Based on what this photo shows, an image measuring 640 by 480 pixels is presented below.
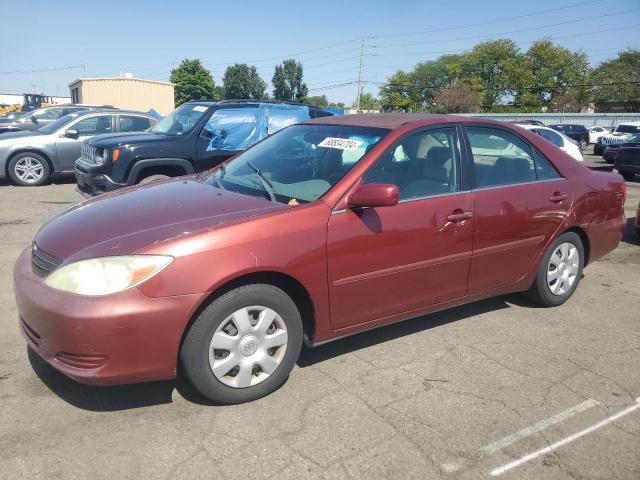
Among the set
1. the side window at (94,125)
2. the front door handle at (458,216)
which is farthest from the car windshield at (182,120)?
the front door handle at (458,216)

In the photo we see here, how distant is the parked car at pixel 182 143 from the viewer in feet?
23.9

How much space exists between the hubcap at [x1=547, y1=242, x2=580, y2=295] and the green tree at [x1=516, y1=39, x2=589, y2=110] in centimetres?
8512

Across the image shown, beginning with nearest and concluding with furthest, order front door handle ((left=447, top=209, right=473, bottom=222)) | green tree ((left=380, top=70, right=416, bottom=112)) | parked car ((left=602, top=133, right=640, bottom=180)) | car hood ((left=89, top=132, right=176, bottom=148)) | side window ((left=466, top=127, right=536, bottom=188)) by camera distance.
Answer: front door handle ((left=447, top=209, right=473, bottom=222)) → side window ((left=466, top=127, right=536, bottom=188)) → car hood ((left=89, top=132, right=176, bottom=148)) → parked car ((left=602, top=133, right=640, bottom=180)) → green tree ((left=380, top=70, right=416, bottom=112))

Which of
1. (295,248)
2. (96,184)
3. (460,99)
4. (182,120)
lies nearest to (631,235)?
(295,248)

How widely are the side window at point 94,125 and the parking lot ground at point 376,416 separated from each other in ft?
26.6

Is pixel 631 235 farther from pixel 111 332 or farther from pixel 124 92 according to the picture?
pixel 124 92

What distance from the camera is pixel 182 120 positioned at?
8422 mm

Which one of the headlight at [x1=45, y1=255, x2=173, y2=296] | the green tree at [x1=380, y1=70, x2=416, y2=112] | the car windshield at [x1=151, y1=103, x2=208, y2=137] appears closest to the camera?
the headlight at [x1=45, y1=255, x2=173, y2=296]

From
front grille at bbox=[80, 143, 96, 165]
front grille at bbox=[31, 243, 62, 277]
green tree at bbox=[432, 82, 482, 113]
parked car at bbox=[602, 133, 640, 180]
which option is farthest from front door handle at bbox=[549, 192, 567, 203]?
green tree at bbox=[432, 82, 482, 113]

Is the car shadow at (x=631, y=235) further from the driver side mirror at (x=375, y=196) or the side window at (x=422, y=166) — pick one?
the driver side mirror at (x=375, y=196)

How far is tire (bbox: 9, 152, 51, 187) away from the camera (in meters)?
10.8

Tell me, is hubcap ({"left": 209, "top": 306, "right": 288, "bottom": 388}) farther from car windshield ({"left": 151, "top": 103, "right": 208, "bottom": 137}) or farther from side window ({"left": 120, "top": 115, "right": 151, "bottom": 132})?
side window ({"left": 120, "top": 115, "right": 151, "bottom": 132})

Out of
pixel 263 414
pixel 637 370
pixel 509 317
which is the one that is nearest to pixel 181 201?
pixel 263 414

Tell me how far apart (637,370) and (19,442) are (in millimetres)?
3700
